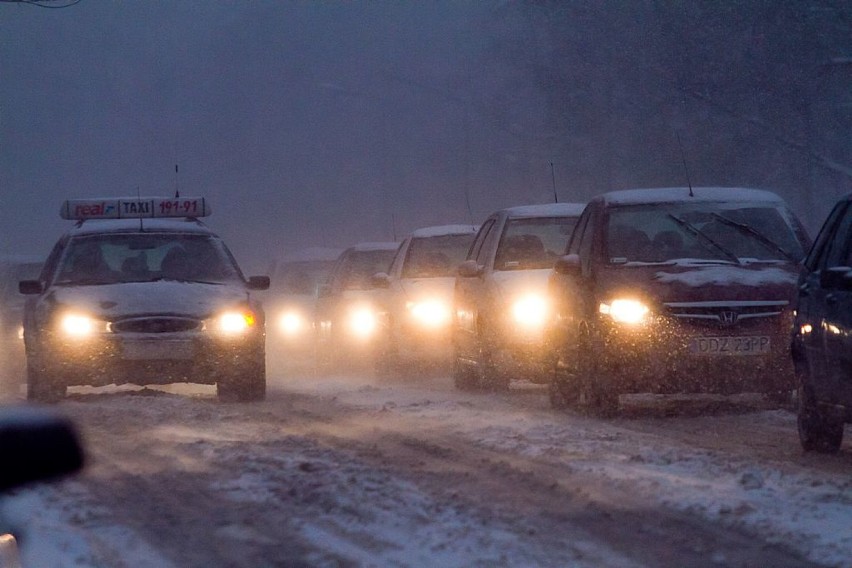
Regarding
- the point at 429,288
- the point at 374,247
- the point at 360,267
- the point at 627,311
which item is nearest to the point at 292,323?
the point at 374,247

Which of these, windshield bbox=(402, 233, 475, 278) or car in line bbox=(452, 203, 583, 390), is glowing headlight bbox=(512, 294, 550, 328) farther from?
windshield bbox=(402, 233, 475, 278)

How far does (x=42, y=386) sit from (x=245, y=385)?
180cm

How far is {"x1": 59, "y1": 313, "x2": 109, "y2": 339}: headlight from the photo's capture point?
12.9m

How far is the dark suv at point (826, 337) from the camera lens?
8.30 meters

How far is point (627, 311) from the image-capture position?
10953mm

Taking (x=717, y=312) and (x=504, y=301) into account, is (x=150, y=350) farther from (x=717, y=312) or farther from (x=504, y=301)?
(x=717, y=312)

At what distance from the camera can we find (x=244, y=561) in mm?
5566

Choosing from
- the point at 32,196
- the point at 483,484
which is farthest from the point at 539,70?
the point at 32,196

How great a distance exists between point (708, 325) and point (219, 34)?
423 feet

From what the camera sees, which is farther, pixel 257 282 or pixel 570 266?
pixel 257 282

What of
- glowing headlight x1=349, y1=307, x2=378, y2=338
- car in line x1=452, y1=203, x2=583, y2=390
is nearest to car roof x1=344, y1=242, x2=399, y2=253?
glowing headlight x1=349, y1=307, x2=378, y2=338

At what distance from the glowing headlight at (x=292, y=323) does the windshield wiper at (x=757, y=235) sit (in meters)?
12.9

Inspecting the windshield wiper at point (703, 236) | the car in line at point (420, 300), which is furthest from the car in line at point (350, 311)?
the windshield wiper at point (703, 236)

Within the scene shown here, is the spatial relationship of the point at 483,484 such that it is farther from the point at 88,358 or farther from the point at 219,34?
the point at 219,34
